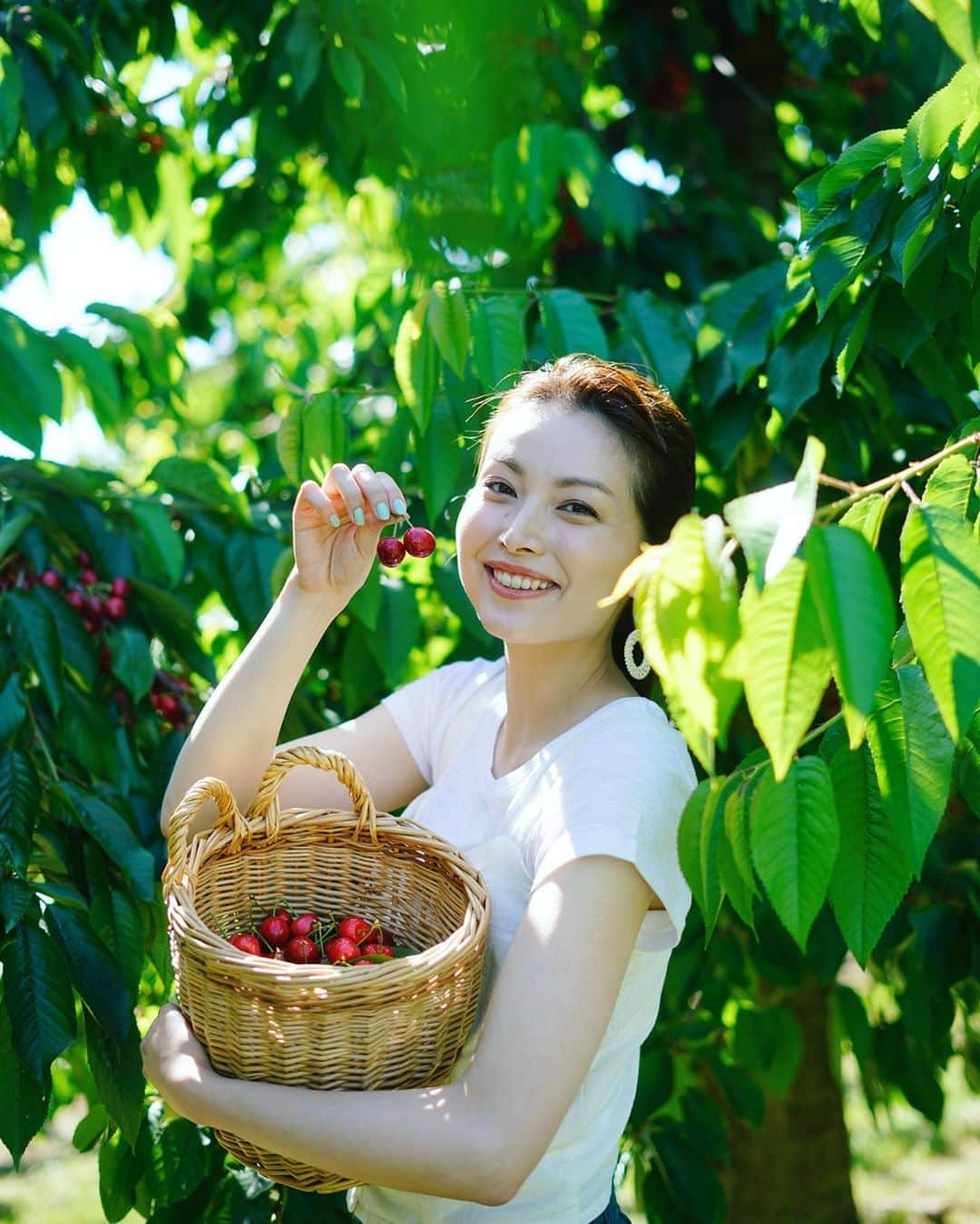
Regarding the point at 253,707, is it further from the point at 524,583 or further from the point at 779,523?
the point at 779,523

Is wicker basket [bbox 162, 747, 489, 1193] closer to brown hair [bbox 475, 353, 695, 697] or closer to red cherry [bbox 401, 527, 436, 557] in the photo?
red cherry [bbox 401, 527, 436, 557]

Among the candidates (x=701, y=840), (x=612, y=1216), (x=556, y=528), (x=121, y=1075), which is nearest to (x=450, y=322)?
(x=556, y=528)

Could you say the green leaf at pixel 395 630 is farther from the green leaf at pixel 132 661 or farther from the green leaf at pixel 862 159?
the green leaf at pixel 862 159

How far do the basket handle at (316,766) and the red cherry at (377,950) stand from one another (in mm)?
162

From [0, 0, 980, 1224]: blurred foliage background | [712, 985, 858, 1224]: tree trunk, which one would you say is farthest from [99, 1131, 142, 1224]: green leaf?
[712, 985, 858, 1224]: tree trunk

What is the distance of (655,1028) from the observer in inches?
115

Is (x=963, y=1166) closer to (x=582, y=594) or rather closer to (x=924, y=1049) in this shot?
(x=924, y=1049)

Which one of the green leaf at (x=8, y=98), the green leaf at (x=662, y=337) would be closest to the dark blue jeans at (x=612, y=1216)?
the green leaf at (x=662, y=337)

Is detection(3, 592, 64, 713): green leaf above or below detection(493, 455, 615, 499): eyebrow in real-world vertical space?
below

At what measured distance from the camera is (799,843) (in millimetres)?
1210

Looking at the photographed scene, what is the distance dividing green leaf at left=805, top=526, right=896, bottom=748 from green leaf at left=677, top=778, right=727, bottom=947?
1.11 feet

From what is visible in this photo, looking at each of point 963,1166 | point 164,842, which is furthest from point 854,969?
point 164,842

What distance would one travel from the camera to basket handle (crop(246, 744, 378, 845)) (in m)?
1.84

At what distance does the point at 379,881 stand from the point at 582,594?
1.77 ft
